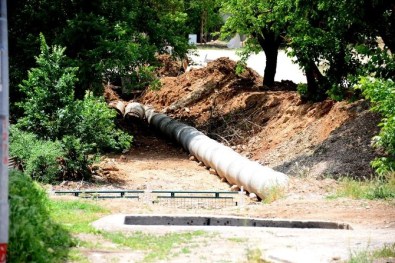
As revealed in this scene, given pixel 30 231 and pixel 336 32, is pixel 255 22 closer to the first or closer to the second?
pixel 336 32

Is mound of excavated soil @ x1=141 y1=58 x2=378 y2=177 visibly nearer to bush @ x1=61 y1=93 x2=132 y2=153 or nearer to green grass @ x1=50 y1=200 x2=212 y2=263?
bush @ x1=61 y1=93 x2=132 y2=153

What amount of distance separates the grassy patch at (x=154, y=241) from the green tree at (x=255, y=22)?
15.3 m

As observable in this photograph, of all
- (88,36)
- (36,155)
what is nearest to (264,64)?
(88,36)

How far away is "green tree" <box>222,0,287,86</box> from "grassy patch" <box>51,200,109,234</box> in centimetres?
1271

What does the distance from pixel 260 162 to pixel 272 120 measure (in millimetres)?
4185

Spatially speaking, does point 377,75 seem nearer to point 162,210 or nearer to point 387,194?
point 387,194

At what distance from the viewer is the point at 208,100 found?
36312mm

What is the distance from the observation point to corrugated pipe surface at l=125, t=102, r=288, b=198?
2141cm

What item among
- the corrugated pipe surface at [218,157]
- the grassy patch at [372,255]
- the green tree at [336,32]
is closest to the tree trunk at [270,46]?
the corrugated pipe surface at [218,157]

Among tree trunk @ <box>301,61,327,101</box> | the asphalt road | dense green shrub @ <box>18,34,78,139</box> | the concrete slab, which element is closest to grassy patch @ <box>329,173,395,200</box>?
the concrete slab

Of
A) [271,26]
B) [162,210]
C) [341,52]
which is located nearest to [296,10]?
[341,52]

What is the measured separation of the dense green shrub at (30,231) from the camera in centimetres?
941

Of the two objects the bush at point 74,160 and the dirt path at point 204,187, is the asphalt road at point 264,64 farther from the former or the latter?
the bush at point 74,160

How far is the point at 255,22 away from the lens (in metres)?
28.8
